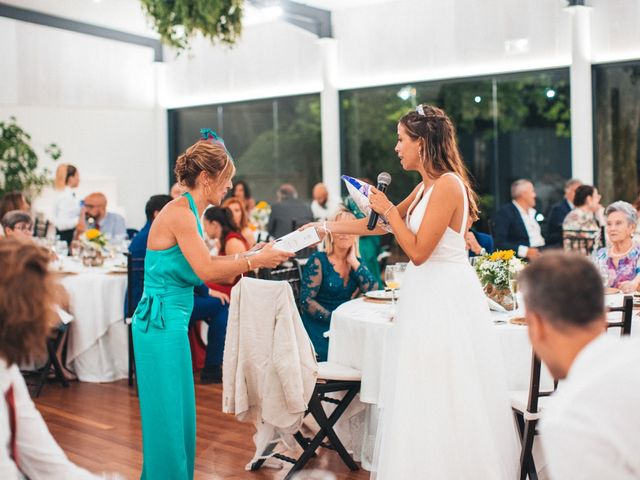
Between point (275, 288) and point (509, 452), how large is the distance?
4.03 ft

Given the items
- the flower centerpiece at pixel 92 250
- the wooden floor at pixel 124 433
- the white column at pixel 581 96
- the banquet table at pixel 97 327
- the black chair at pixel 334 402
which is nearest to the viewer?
the black chair at pixel 334 402

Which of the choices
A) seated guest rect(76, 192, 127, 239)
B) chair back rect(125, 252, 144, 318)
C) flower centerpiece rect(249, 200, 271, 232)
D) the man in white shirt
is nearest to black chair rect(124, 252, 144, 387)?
chair back rect(125, 252, 144, 318)

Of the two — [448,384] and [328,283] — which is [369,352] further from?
[328,283]

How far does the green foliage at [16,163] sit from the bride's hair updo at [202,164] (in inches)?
339

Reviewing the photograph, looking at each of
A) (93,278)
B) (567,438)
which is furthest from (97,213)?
(567,438)

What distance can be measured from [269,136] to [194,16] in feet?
19.1

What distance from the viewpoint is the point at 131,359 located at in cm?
639

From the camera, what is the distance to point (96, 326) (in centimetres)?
660

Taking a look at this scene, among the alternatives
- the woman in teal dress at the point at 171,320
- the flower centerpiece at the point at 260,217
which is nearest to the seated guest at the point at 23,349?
the woman in teal dress at the point at 171,320

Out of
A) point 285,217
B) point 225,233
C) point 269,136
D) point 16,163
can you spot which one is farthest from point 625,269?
point 269,136

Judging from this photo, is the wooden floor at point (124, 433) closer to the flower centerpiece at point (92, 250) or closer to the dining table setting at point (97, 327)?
the dining table setting at point (97, 327)

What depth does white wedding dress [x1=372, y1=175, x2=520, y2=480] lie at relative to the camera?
3186mm

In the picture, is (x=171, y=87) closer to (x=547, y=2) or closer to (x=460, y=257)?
(x=547, y=2)

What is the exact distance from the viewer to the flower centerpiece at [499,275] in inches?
161
